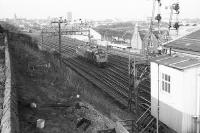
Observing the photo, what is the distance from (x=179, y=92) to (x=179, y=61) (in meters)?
1.75

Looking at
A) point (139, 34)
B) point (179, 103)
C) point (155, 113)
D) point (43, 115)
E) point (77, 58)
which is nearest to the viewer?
point (179, 103)

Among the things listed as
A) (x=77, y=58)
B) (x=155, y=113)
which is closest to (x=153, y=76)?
(x=155, y=113)

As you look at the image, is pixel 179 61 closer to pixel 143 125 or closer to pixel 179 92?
pixel 179 92

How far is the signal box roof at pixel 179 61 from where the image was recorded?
12.6 meters

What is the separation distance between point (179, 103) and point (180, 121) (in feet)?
2.91

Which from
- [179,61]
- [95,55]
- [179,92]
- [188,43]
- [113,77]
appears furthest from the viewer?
[95,55]

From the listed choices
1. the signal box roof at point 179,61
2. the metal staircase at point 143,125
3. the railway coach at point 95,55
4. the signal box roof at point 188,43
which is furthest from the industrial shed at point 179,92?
the railway coach at point 95,55

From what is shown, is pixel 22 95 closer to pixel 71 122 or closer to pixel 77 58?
pixel 71 122

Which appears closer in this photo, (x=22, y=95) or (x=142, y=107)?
(x=22, y=95)

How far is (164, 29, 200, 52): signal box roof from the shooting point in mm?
14055

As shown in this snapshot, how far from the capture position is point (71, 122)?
14.1 m

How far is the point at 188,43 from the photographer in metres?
14.9

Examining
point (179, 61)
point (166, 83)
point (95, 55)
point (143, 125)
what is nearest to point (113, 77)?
point (95, 55)

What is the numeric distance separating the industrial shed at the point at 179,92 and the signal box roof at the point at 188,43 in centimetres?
51
